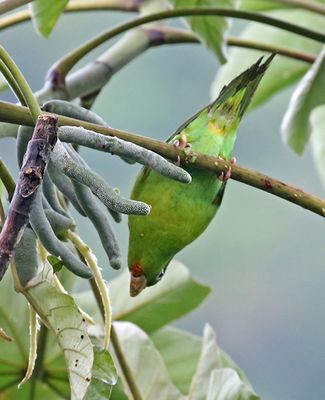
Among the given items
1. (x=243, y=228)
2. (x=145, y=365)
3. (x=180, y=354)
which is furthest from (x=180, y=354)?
(x=243, y=228)

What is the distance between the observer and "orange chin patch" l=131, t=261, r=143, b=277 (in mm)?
709

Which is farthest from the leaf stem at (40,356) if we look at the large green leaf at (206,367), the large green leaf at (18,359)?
the large green leaf at (206,367)

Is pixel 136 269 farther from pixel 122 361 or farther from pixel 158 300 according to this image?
pixel 158 300

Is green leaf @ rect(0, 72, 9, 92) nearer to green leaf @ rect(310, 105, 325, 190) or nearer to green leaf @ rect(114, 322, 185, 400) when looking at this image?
green leaf @ rect(114, 322, 185, 400)

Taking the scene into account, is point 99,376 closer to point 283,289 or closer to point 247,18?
point 247,18

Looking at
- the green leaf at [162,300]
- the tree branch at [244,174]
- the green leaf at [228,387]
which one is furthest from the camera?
the green leaf at [162,300]

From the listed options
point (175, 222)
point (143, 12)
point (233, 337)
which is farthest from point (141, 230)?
point (233, 337)

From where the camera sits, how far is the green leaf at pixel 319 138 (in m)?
1.18

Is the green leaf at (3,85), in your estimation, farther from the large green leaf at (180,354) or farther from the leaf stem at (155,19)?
the large green leaf at (180,354)

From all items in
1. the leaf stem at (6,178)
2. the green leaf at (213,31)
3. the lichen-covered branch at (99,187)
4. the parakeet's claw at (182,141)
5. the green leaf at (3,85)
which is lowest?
the leaf stem at (6,178)

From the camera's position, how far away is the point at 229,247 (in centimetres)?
294

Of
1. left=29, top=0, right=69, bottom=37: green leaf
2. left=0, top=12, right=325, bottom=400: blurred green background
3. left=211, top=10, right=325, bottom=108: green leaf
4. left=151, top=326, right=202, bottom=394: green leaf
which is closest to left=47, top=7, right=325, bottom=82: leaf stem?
left=29, top=0, right=69, bottom=37: green leaf

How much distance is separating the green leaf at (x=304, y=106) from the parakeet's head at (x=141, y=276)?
10.1 inches

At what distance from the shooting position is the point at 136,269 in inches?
28.1
